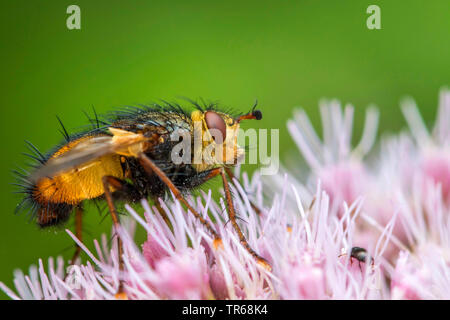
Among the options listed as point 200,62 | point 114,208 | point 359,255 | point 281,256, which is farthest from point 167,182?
point 200,62

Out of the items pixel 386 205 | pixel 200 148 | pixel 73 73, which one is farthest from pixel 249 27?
pixel 200 148

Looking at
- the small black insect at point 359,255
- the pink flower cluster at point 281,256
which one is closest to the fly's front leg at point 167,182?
the pink flower cluster at point 281,256

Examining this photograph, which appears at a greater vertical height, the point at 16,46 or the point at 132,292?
the point at 16,46

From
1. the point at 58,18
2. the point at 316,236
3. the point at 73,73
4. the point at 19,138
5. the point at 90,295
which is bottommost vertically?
the point at 90,295

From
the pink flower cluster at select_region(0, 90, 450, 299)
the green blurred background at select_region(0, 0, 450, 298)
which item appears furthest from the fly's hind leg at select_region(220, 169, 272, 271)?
the green blurred background at select_region(0, 0, 450, 298)

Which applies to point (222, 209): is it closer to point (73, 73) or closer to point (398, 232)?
point (398, 232)
